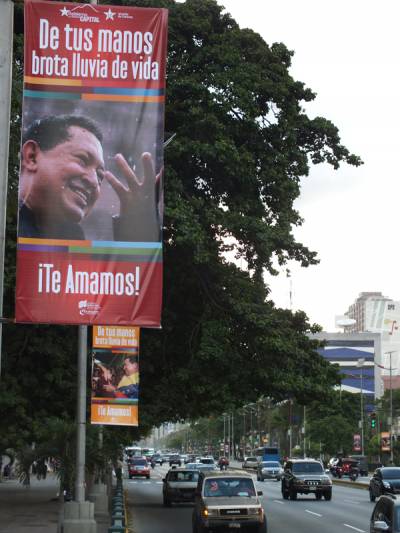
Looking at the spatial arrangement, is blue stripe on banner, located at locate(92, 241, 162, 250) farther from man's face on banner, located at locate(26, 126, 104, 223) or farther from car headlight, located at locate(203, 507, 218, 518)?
car headlight, located at locate(203, 507, 218, 518)

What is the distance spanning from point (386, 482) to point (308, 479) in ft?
16.7

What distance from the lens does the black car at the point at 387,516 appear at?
46.7 feet

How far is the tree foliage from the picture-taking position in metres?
30.2

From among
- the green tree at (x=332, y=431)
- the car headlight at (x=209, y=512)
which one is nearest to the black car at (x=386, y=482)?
the car headlight at (x=209, y=512)

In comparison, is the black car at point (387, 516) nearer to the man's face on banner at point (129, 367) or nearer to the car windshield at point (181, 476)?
the man's face on banner at point (129, 367)

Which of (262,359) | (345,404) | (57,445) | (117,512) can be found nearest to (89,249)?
(117,512)

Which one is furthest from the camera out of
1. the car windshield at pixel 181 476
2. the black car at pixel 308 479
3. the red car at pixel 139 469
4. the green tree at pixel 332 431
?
the green tree at pixel 332 431

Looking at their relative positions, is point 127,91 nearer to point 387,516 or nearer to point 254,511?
point 387,516

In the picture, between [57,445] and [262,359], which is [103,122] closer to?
[57,445]

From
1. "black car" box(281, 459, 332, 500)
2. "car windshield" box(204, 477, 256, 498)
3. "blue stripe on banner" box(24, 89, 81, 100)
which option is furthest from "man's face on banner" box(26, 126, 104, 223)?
"black car" box(281, 459, 332, 500)

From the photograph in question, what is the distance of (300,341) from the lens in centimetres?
Answer: 3206

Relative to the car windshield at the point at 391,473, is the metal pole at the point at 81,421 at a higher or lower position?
higher

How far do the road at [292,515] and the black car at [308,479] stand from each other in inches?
21.3

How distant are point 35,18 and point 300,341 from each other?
2085 centimetres
